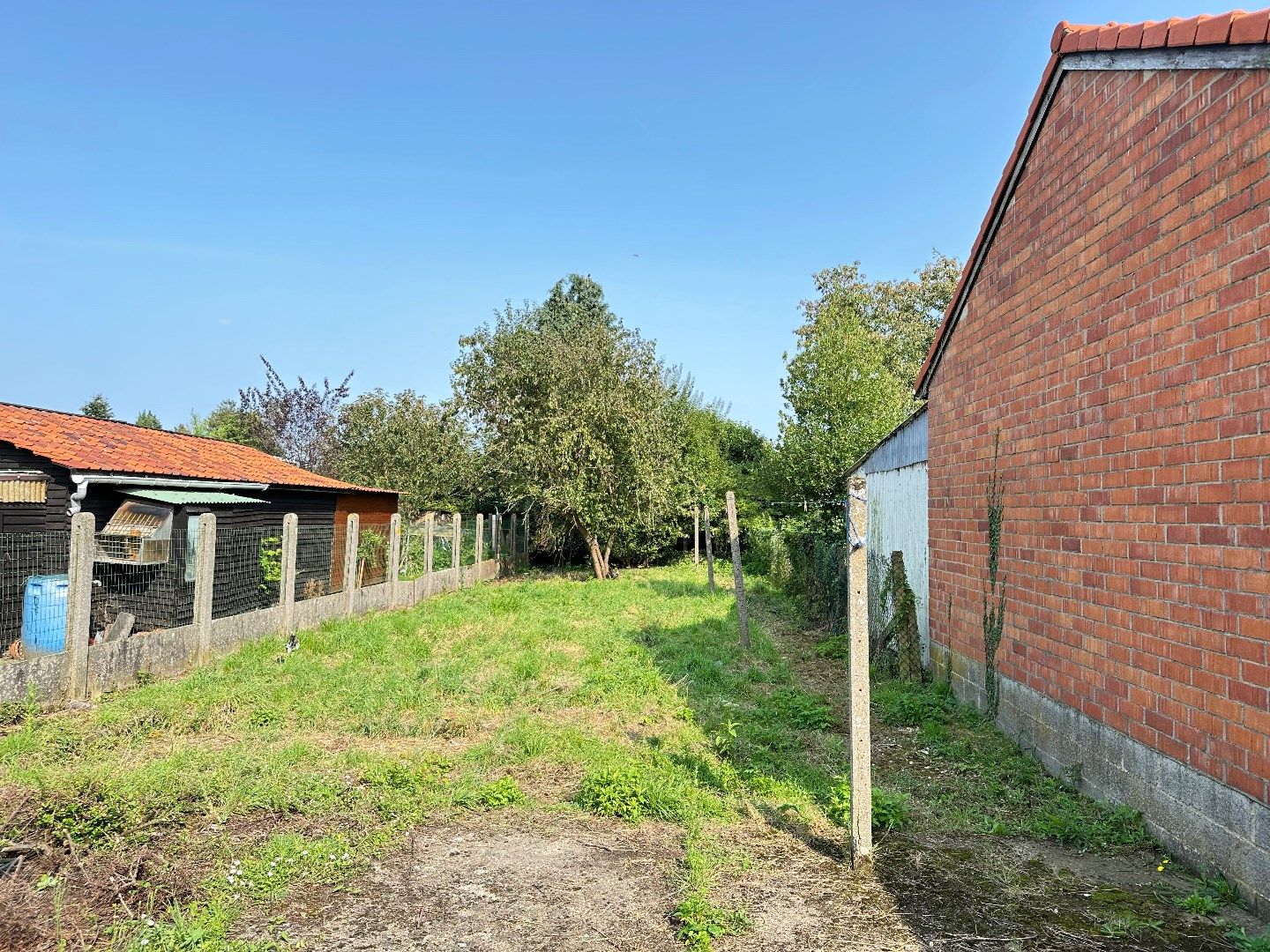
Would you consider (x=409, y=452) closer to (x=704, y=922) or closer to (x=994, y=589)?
(x=994, y=589)

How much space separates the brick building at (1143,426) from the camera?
3744 mm

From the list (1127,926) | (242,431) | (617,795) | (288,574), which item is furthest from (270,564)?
(242,431)

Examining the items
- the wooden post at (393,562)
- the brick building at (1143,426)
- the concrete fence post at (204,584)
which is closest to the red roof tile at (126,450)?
the wooden post at (393,562)

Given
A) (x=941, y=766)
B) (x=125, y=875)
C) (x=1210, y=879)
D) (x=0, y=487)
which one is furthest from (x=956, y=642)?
(x=0, y=487)

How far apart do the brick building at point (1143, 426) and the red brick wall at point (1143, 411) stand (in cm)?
1

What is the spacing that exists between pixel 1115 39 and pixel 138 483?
512 inches

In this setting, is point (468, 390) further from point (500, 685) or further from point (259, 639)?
point (500, 685)

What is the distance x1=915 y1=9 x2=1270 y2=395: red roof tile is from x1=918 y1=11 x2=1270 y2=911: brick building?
17 millimetres

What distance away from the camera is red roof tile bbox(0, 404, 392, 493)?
37.3ft

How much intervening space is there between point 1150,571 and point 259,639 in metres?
9.83

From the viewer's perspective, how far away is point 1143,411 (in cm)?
463

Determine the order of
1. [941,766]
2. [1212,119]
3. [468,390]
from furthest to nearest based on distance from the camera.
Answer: [468,390] → [941,766] → [1212,119]

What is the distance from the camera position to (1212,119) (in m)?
4.07

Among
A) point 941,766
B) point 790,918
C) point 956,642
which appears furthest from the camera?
point 956,642
